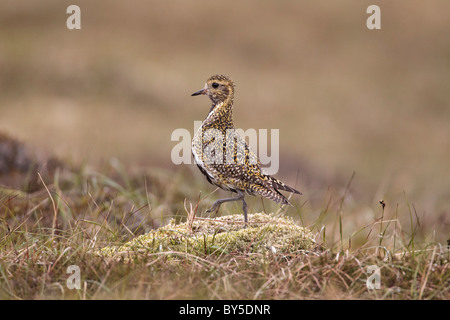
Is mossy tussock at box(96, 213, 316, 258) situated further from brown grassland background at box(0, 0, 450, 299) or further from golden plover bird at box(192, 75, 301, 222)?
brown grassland background at box(0, 0, 450, 299)

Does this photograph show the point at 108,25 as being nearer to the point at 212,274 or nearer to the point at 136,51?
the point at 136,51

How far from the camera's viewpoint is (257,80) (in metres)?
26.6

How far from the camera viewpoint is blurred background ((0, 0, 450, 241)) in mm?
20172

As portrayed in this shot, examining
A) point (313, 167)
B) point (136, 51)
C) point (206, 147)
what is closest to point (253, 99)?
point (136, 51)

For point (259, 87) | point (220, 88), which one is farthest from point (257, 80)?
point (220, 88)

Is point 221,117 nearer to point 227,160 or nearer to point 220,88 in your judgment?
point 220,88

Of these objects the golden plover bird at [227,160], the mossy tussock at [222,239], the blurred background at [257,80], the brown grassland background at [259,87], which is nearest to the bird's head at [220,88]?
the golden plover bird at [227,160]

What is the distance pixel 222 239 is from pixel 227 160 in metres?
0.84

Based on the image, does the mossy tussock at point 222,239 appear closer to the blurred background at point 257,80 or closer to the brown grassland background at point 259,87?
the brown grassland background at point 259,87

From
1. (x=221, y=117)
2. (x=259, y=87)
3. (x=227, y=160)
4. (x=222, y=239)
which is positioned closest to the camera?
(x=222, y=239)
